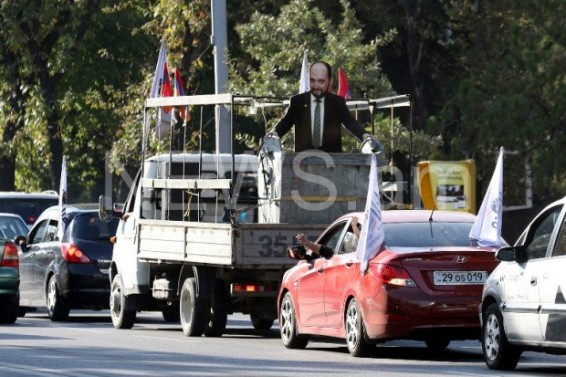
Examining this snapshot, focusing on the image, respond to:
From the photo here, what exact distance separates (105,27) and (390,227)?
31061mm

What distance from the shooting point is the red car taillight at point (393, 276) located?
15.6m

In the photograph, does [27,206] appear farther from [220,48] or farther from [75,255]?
[75,255]

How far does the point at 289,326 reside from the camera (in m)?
18.2

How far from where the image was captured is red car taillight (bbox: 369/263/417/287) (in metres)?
15.6

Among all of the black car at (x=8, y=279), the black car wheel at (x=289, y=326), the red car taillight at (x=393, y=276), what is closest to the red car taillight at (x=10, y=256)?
the black car at (x=8, y=279)

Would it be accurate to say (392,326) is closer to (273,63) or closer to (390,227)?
(390,227)

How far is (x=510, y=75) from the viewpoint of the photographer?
136ft

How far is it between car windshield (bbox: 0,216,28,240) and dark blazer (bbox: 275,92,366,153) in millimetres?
9334

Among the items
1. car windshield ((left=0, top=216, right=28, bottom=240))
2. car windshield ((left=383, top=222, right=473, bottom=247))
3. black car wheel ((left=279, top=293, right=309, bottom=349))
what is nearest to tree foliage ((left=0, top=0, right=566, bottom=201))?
car windshield ((left=0, top=216, right=28, bottom=240))

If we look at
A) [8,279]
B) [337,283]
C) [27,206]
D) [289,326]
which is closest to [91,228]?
[8,279]

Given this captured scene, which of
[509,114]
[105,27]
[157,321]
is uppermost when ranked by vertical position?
[105,27]

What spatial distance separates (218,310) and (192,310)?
11.7 inches

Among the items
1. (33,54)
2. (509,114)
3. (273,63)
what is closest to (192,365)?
(273,63)

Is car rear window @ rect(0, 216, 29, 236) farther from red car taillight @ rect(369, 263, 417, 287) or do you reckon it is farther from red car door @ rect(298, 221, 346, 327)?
red car taillight @ rect(369, 263, 417, 287)
